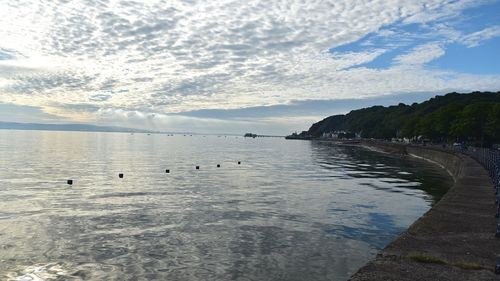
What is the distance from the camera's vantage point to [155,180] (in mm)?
38719

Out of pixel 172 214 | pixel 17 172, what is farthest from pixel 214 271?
pixel 17 172

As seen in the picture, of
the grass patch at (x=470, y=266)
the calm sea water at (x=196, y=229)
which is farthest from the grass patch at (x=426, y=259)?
the calm sea water at (x=196, y=229)

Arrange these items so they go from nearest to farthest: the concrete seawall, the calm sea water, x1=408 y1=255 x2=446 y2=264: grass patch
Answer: the concrete seawall < x1=408 y1=255 x2=446 y2=264: grass patch < the calm sea water

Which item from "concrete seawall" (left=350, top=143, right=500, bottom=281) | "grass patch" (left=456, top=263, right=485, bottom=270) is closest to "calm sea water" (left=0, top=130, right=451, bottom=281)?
"concrete seawall" (left=350, top=143, right=500, bottom=281)

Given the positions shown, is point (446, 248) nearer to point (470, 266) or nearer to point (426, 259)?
point (426, 259)

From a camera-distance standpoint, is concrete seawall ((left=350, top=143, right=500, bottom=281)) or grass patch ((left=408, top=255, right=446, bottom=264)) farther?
grass patch ((left=408, top=255, right=446, bottom=264))

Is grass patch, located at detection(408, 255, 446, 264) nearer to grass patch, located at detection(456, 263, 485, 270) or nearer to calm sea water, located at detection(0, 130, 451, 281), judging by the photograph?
grass patch, located at detection(456, 263, 485, 270)

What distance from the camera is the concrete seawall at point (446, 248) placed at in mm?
9539

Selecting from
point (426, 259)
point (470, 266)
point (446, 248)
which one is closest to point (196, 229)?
point (446, 248)

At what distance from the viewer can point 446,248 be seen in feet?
38.9

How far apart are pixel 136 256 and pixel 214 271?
3.00 metres

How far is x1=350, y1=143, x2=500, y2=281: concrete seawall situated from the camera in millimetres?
9539

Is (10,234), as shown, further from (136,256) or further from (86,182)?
(86,182)

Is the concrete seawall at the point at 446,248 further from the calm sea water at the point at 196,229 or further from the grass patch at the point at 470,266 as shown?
the calm sea water at the point at 196,229
